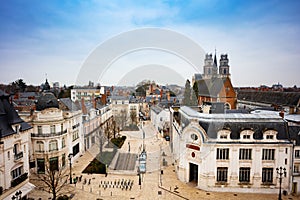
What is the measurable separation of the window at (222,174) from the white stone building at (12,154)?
18450mm

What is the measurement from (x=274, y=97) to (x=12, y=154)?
54683 mm

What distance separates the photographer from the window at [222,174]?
A: 2244cm

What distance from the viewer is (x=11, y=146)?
1878 centimetres

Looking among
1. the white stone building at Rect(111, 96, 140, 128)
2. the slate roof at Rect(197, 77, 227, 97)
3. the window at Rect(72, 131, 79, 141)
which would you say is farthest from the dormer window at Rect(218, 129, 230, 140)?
the white stone building at Rect(111, 96, 140, 128)

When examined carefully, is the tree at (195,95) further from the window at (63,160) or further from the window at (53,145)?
the window at (53,145)

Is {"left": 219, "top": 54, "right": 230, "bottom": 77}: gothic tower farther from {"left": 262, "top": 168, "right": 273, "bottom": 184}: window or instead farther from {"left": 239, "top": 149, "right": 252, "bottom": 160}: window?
{"left": 239, "top": 149, "right": 252, "bottom": 160}: window

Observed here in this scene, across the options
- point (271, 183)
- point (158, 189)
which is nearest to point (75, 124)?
point (158, 189)

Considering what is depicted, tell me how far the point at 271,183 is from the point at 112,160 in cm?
2050

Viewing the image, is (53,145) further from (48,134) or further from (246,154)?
(246,154)

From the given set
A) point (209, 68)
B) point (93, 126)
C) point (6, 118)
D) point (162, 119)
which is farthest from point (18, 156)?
point (209, 68)

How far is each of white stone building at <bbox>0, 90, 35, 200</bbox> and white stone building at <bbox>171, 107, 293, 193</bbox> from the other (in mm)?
16874

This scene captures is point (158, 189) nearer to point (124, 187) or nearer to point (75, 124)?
point (124, 187)

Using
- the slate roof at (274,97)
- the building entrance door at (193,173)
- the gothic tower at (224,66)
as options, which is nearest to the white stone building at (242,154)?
the building entrance door at (193,173)

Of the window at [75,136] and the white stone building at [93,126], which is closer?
the window at [75,136]
